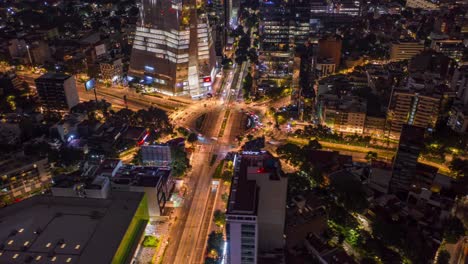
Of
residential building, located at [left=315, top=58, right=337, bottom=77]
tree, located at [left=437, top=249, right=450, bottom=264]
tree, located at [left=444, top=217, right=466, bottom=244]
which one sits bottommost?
tree, located at [left=437, top=249, right=450, bottom=264]

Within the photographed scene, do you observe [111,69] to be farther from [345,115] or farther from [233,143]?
[345,115]

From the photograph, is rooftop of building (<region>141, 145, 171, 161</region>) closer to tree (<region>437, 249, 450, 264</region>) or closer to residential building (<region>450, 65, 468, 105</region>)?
tree (<region>437, 249, 450, 264</region>)

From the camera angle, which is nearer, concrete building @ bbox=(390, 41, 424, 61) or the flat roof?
the flat roof

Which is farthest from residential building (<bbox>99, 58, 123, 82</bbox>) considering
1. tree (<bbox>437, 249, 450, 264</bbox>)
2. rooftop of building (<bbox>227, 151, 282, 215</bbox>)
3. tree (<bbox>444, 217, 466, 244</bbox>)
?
tree (<bbox>437, 249, 450, 264</bbox>)

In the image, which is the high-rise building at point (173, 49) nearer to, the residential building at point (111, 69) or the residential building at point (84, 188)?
the residential building at point (111, 69)

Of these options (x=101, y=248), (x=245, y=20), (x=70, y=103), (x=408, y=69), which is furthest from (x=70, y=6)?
(x=101, y=248)

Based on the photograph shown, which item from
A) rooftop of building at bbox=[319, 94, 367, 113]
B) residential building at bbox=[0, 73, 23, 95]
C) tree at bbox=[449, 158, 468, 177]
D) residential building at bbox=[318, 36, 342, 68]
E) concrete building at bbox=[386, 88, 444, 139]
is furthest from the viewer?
residential building at bbox=[318, 36, 342, 68]

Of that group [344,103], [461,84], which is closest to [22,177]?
[344,103]
